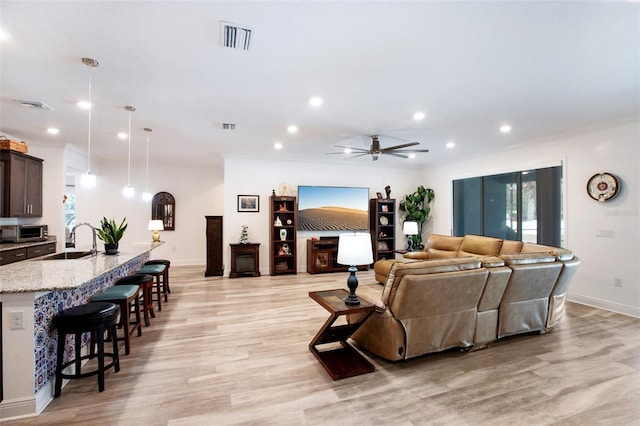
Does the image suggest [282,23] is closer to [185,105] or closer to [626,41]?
[185,105]

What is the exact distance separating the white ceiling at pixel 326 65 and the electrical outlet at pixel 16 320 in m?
1.96

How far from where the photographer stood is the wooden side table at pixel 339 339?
8.09 ft

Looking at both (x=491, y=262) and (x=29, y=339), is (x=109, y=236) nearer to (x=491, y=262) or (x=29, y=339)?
(x=29, y=339)

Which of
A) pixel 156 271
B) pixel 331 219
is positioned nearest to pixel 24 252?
pixel 156 271

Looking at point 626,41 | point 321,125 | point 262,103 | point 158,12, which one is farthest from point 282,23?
point 626,41

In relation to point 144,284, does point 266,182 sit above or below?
above

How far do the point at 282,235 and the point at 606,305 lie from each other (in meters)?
5.52

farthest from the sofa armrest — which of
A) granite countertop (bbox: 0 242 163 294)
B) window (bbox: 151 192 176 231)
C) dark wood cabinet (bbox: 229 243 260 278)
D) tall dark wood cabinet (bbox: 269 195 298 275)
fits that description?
window (bbox: 151 192 176 231)

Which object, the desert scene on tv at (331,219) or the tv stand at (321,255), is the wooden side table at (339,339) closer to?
the tv stand at (321,255)

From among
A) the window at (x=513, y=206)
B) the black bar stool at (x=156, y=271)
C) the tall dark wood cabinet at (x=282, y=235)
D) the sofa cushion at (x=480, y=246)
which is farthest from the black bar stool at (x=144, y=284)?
the window at (x=513, y=206)

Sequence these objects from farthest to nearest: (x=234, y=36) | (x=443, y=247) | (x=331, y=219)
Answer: (x=331, y=219)
(x=443, y=247)
(x=234, y=36)

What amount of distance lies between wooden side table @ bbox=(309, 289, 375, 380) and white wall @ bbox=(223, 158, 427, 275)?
12.8ft

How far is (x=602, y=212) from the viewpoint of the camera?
13.9ft

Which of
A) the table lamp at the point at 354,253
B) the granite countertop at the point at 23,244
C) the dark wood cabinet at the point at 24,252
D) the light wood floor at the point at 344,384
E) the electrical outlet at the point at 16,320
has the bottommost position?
the light wood floor at the point at 344,384
